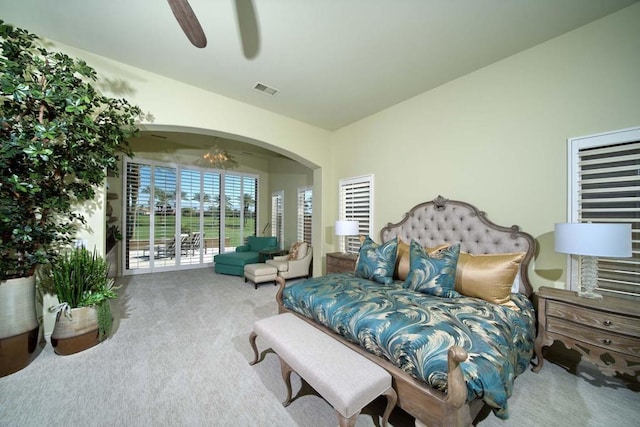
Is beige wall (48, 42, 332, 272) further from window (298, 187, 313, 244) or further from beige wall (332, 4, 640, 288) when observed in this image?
beige wall (332, 4, 640, 288)

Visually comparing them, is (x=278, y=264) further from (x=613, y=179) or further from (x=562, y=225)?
(x=613, y=179)

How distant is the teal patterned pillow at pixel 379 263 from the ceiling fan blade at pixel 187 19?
2526 mm

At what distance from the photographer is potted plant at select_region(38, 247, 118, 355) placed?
2219 mm

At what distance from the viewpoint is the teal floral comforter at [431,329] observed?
1.24m

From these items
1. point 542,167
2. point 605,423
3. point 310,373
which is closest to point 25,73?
point 310,373

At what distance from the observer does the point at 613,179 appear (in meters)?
1.98

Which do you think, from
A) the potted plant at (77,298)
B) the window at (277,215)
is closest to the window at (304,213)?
the window at (277,215)

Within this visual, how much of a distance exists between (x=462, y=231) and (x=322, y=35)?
2682 millimetres

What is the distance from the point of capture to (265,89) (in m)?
3.25

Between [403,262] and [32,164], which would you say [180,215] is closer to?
[32,164]

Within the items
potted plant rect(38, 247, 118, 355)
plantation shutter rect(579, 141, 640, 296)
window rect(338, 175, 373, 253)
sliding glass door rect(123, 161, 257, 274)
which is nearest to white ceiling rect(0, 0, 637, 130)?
plantation shutter rect(579, 141, 640, 296)

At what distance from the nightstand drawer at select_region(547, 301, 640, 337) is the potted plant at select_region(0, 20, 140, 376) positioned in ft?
14.4

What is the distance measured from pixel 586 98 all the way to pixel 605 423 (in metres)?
2.60

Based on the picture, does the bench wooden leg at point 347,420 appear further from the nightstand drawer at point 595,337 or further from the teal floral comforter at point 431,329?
the nightstand drawer at point 595,337
